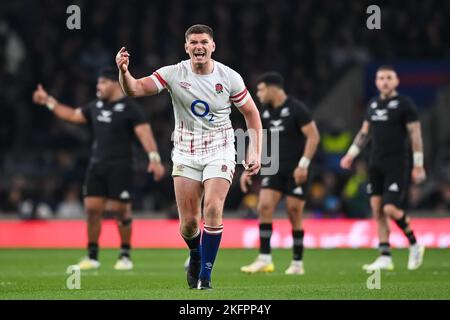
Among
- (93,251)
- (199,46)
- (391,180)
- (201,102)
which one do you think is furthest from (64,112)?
(199,46)

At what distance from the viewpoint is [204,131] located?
34.9 ft

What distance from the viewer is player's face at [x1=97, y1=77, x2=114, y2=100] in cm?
1530

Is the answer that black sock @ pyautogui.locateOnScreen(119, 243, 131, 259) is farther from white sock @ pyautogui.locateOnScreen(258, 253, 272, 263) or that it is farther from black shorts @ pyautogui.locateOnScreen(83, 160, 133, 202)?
white sock @ pyautogui.locateOnScreen(258, 253, 272, 263)

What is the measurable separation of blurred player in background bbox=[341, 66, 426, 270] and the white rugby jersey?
473 cm

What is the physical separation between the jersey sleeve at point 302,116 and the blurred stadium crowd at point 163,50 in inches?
351

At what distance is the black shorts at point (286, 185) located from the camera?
14312 mm

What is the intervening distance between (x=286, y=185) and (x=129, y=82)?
464 cm

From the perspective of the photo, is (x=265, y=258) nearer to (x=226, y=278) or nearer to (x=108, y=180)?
(x=226, y=278)

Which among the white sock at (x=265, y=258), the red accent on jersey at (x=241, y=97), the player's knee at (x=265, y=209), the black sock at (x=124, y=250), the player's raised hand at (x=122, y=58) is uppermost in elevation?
the player's raised hand at (x=122, y=58)

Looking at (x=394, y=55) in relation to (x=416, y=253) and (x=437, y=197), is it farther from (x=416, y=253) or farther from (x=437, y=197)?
(x=416, y=253)

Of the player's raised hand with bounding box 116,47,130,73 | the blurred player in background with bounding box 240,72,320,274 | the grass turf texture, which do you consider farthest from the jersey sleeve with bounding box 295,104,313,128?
the player's raised hand with bounding box 116,47,130,73

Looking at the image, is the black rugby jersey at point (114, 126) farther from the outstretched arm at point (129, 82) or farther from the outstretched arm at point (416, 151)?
the outstretched arm at point (129, 82)

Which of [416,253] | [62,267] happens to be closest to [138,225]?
[62,267]

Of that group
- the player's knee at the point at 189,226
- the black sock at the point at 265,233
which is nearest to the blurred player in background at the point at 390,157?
the black sock at the point at 265,233
